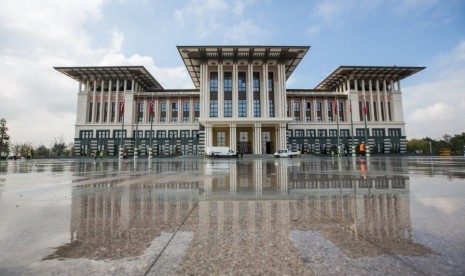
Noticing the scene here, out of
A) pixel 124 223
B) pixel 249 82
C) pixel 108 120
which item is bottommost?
pixel 124 223

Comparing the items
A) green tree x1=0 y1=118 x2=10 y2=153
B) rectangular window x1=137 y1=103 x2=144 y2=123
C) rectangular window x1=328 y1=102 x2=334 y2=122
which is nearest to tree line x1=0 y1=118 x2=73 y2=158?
green tree x1=0 y1=118 x2=10 y2=153

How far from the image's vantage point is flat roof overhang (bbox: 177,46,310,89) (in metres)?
46.5

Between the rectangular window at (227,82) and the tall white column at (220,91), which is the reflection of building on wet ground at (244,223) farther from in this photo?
the rectangular window at (227,82)

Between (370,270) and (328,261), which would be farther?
(328,261)

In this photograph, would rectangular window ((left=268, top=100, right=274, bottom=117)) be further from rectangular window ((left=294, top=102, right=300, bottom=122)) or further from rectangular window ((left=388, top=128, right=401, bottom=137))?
rectangular window ((left=388, top=128, right=401, bottom=137))

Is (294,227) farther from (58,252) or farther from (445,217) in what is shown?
(58,252)

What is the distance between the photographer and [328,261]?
163 cm

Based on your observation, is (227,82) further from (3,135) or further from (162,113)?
(3,135)

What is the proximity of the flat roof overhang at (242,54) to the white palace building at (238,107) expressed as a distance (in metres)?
0.21

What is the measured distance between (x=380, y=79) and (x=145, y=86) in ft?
198

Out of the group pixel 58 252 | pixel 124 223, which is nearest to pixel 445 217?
pixel 124 223

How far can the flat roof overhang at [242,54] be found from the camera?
46.5 meters

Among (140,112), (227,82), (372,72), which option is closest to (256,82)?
(227,82)

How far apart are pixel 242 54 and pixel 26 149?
69.7 meters
